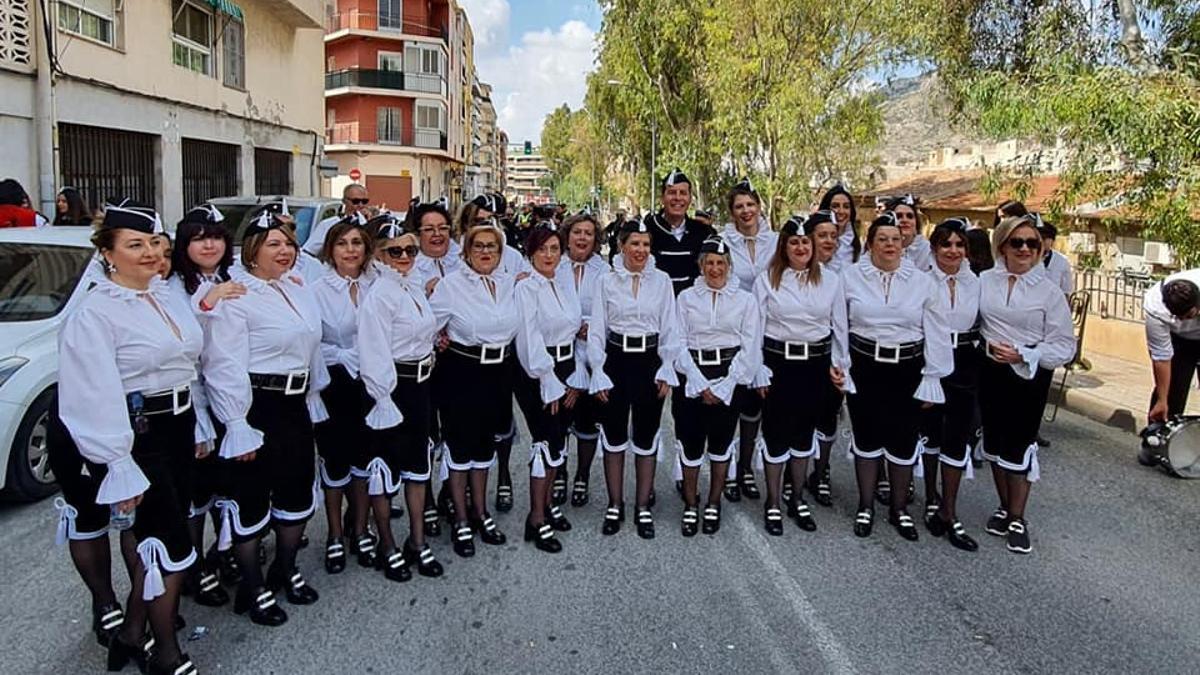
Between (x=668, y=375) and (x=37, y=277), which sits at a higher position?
(x=37, y=277)

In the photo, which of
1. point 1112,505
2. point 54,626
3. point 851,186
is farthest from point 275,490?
point 851,186

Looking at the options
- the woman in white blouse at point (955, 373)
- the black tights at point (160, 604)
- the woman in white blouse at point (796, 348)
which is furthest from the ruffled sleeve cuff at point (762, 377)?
the black tights at point (160, 604)

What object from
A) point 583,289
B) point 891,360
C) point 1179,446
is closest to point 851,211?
point 891,360

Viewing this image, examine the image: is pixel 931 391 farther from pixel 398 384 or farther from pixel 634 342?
pixel 398 384

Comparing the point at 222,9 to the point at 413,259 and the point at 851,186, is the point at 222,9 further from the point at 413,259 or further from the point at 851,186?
the point at 413,259

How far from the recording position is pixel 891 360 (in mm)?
5207

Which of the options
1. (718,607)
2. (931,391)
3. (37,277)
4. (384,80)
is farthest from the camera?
(384,80)

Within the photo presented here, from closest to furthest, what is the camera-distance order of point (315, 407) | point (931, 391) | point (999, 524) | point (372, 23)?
point (315, 407), point (931, 391), point (999, 524), point (372, 23)

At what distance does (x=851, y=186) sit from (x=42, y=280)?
59.6ft

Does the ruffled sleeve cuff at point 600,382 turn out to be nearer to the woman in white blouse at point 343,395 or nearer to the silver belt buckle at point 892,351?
the woman in white blouse at point 343,395

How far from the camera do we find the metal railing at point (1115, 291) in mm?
11750

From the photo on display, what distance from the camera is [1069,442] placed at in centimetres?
777

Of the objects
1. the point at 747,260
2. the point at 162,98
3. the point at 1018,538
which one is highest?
the point at 162,98

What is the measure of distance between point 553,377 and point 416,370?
84 cm
